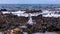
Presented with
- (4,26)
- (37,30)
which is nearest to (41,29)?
(37,30)

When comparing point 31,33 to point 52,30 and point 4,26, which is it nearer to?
point 52,30

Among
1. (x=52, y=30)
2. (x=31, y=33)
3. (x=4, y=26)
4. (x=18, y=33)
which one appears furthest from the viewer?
(x=4, y=26)

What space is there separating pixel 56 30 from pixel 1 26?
5.57 m

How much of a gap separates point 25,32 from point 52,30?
2685 mm

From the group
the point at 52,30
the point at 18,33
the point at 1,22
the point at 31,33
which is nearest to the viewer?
the point at 18,33

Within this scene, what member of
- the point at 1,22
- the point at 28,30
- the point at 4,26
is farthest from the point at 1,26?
the point at 28,30

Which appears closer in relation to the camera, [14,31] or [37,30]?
Answer: [14,31]

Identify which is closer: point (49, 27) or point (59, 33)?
point (59, 33)

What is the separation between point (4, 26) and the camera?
23.5 m

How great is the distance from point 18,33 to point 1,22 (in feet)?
25.4

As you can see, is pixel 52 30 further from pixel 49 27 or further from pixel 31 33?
pixel 31 33

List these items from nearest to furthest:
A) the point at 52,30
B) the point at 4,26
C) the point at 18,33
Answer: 1. the point at 18,33
2. the point at 52,30
3. the point at 4,26

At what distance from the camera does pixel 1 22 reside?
A: 25.5 meters

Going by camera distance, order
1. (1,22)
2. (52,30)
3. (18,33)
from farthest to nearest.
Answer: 1. (1,22)
2. (52,30)
3. (18,33)
